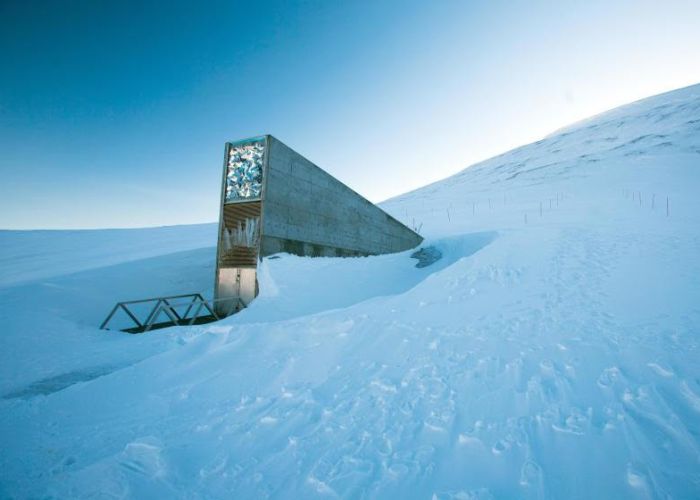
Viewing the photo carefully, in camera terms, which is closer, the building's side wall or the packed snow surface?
the packed snow surface

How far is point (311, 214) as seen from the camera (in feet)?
36.9

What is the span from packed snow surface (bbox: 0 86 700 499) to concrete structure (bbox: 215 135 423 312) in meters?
2.50

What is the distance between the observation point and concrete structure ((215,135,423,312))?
9.70m

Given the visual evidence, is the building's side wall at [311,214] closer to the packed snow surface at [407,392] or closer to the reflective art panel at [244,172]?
the reflective art panel at [244,172]

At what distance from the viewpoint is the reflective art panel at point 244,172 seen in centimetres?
977

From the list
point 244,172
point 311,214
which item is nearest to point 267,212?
point 244,172

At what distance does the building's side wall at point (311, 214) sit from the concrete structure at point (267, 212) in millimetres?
30

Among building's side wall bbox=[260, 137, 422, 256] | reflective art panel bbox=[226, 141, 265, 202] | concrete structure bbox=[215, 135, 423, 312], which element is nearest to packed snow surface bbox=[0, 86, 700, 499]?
concrete structure bbox=[215, 135, 423, 312]

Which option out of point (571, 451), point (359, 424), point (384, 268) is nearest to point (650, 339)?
point (571, 451)

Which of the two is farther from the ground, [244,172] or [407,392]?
[244,172]

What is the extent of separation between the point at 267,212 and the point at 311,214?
2.07 metres

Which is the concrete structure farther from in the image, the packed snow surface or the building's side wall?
the packed snow surface

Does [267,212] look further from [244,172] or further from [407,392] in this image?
[407,392]

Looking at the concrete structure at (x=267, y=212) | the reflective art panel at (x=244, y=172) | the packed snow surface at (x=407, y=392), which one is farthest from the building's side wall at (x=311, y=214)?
the packed snow surface at (x=407, y=392)
